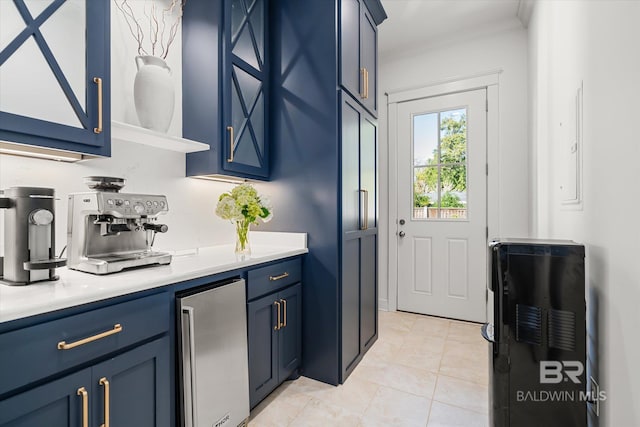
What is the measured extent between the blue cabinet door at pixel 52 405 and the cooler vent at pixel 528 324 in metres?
1.60

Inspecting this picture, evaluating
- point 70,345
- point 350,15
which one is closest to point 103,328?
point 70,345

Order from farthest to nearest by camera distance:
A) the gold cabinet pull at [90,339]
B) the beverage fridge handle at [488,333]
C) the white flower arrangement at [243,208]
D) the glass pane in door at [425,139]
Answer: the glass pane in door at [425,139], the white flower arrangement at [243,208], the beverage fridge handle at [488,333], the gold cabinet pull at [90,339]

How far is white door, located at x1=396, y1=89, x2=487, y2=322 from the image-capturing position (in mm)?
3312

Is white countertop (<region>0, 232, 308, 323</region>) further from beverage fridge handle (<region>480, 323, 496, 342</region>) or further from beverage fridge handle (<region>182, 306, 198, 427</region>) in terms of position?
beverage fridge handle (<region>480, 323, 496, 342</region>)

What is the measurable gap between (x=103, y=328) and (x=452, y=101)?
11.5 ft

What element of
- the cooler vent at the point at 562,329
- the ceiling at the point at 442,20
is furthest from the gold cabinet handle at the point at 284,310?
the ceiling at the point at 442,20

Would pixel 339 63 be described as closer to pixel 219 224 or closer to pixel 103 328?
pixel 219 224

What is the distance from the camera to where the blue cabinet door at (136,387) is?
1095 millimetres

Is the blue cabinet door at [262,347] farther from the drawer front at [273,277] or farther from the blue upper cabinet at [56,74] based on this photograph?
the blue upper cabinet at [56,74]

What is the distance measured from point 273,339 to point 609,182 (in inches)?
69.7

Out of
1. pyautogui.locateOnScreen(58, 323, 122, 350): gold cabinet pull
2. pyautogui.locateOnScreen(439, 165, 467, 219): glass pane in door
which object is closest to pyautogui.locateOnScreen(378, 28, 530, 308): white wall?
pyautogui.locateOnScreen(439, 165, 467, 219): glass pane in door

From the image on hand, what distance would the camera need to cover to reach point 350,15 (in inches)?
93.3

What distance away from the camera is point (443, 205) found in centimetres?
346

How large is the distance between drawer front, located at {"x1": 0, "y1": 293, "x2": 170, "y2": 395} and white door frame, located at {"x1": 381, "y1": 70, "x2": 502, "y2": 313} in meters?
2.84
